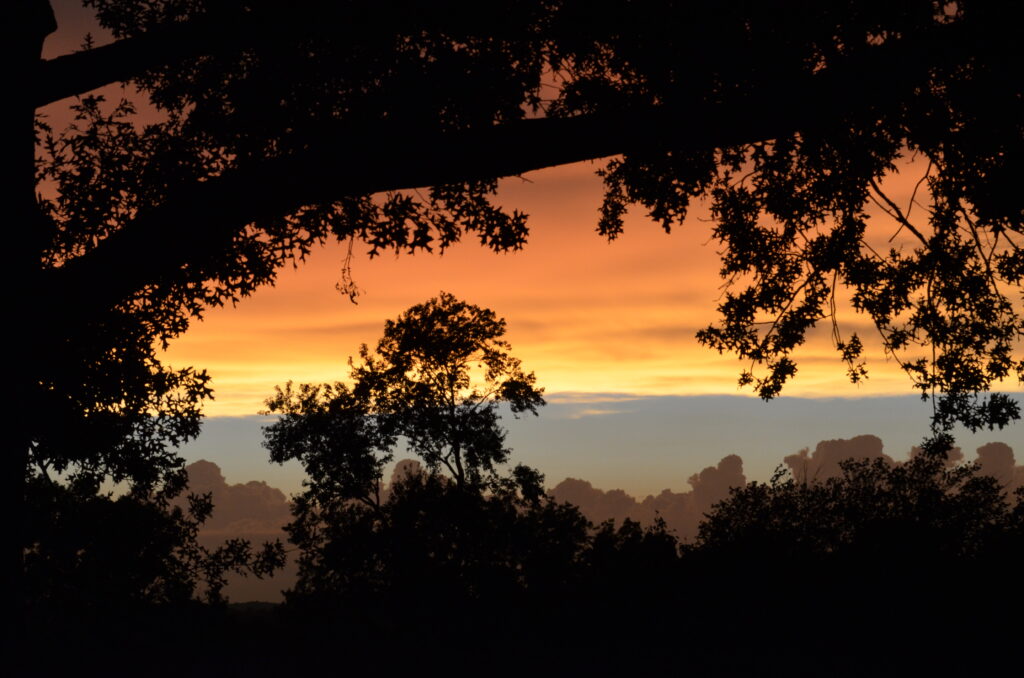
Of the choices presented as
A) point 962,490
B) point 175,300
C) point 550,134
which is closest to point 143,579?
point 175,300

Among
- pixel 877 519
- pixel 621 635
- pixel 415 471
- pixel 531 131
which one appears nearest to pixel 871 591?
pixel 877 519

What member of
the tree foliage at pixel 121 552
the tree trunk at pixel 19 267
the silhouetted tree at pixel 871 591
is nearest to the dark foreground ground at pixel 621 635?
the silhouetted tree at pixel 871 591

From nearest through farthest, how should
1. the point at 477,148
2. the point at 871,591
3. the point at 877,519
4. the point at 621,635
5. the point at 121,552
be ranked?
1. the point at 477,148
2. the point at 621,635
3. the point at 871,591
4. the point at 877,519
5. the point at 121,552

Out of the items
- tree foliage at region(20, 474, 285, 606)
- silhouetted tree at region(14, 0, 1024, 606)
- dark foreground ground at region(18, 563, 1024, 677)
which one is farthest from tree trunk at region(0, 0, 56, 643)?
tree foliage at region(20, 474, 285, 606)

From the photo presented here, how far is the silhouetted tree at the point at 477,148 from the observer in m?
6.55

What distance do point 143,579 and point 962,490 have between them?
1379 inches

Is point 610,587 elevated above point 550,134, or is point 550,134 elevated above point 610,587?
point 550,134

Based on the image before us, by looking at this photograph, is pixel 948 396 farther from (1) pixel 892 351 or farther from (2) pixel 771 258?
(2) pixel 771 258

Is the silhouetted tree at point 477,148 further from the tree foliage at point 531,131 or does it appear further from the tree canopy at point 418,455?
the tree canopy at point 418,455

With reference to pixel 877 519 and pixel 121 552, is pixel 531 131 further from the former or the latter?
pixel 121 552

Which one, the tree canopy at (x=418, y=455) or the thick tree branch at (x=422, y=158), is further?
the tree canopy at (x=418, y=455)

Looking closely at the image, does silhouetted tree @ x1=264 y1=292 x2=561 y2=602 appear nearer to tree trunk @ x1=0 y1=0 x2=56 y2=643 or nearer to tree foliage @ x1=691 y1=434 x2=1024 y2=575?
tree foliage @ x1=691 y1=434 x2=1024 y2=575

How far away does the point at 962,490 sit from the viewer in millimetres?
35281

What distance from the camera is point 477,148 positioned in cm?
645
